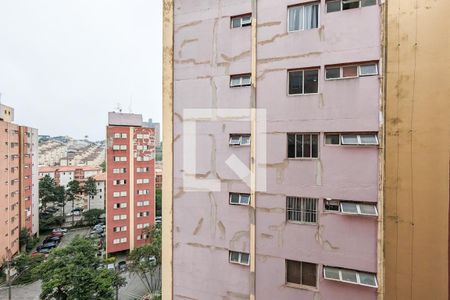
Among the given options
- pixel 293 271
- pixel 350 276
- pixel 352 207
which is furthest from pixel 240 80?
pixel 350 276

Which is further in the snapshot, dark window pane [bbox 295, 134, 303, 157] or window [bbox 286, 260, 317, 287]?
dark window pane [bbox 295, 134, 303, 157]

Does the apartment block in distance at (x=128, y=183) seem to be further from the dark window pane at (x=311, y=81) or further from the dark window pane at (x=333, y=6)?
the dark window pane at (x=333, y=6)

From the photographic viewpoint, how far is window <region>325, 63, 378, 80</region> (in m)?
4.89

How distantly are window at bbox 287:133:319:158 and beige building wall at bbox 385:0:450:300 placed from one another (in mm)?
1296

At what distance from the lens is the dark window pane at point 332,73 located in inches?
201

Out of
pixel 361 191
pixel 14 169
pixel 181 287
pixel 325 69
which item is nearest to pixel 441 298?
pixel 361 191

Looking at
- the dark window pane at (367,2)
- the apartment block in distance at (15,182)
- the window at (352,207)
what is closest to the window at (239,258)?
the window at (352,207)

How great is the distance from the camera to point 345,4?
5.03 m

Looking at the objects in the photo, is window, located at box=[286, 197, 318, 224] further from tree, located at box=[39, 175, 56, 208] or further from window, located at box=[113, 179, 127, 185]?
tree, located at box=[39, 175, 56, 208]

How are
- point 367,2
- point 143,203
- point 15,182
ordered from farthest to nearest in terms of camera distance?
point 143,203
point 15,182
point 367,2

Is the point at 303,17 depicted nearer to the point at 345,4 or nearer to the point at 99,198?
the point at 345,4

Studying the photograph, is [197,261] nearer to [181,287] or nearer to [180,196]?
[181,287]

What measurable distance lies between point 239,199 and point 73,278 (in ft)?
42.6

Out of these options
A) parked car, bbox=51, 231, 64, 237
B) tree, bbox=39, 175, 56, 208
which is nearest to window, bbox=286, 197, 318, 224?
parked car, bbox=51, 231, 64, 237
